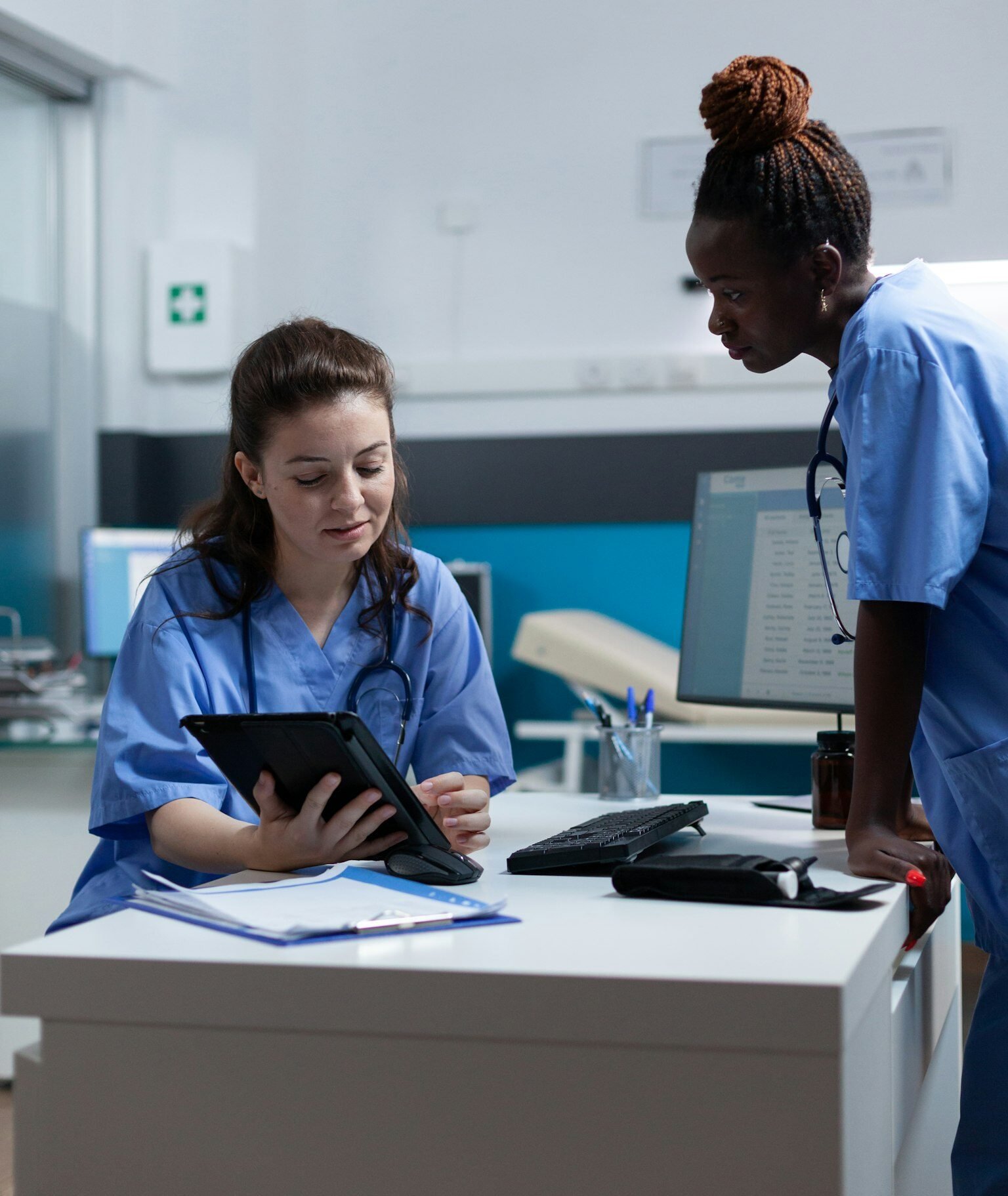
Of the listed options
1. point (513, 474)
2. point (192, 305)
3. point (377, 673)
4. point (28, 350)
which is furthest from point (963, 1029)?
point (28, 350)

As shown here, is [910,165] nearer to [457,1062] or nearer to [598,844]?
[598,844]

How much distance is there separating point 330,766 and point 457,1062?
35 centimetres

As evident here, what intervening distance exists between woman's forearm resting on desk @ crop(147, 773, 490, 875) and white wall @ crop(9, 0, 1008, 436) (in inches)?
112

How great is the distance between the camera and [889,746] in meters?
1.08

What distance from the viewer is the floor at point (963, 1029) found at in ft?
7.28

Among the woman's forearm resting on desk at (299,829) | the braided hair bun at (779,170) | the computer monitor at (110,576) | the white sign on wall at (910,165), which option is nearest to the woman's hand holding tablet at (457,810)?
the woman's forearm resting on desk at (299,829)

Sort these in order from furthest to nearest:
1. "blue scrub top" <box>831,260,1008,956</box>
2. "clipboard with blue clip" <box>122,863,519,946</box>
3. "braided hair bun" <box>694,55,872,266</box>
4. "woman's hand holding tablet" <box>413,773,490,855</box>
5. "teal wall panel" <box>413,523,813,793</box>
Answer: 1. "teal wall panel" <box>413,523,813,793</box>
2. "woman's hand holding tablet" <box>413,773,490,855</box>
3. "braided hair bun" <box>694,55,872,266</box>
4. "blue scrub top" <box>831,260,1008,956</box>
5. "clipboard with blue clip" <box>122,863,519,946</box>

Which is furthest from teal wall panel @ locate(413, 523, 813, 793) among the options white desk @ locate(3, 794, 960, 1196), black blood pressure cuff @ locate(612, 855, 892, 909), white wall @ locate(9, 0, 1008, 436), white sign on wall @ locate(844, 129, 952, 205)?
white desk @ locate(3, 794, 960, 1196)

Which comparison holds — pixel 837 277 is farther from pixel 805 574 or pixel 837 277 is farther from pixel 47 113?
pixel 47 113

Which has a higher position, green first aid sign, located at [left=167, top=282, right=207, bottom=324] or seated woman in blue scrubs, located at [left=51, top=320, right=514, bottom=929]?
green first aid sign, located at [left=167, top=282, right=207, bottom=324]

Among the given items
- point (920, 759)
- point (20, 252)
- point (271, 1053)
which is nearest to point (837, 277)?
point (920, 759)

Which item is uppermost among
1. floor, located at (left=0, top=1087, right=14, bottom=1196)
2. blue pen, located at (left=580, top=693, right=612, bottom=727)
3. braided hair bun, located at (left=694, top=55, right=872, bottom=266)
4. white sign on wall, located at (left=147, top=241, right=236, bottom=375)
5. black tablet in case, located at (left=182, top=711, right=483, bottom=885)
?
white sign on wall, located at (left=147, top=241, right=236, bottom=375)

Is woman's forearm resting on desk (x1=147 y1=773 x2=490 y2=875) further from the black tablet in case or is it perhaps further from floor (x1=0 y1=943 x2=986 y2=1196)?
floor (x1=0 y1=943 x2=986 y2=1196)

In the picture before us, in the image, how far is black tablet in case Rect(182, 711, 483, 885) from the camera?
1.05 meters
